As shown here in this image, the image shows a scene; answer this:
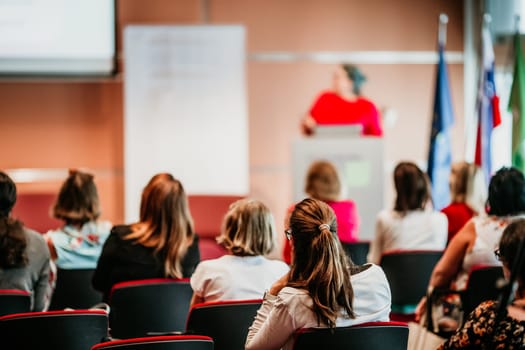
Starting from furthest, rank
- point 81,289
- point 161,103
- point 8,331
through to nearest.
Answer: point 161,103
point 81,289
point 8,331

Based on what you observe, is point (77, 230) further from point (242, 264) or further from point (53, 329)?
point (53, 329)

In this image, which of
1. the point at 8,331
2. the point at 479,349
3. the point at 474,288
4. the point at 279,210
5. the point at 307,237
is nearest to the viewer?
the point at 479,349

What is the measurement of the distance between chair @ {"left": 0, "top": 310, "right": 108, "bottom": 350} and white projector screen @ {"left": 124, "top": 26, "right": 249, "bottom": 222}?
4769mm

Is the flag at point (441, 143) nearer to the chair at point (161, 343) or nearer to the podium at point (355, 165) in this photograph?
the podium at point (355, 165)

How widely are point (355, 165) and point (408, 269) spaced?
2495 millimetres

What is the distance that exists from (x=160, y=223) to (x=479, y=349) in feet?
6.78

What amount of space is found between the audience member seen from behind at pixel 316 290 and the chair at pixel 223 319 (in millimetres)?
404

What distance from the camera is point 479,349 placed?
104 inches

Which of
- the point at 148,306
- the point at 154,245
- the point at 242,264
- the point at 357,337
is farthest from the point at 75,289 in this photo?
the point at 357,337

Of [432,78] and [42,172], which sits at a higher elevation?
[432,78]

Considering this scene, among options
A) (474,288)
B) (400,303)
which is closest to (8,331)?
(474,288)

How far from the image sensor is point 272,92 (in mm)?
8977

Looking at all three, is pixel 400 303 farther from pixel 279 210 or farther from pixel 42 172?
pixel 42 172

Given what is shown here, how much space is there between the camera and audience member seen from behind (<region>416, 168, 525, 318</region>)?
4.47m
